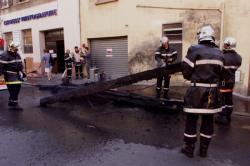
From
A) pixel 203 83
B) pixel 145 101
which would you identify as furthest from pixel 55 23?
pixel 203 83

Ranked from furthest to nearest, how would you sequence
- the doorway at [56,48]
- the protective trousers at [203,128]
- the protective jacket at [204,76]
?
the doorway at [56,48], the protective trousers at [203,128], the protective jacket at [204,76]

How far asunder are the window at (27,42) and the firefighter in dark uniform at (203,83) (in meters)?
19.3

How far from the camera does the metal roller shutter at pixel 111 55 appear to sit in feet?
51.9

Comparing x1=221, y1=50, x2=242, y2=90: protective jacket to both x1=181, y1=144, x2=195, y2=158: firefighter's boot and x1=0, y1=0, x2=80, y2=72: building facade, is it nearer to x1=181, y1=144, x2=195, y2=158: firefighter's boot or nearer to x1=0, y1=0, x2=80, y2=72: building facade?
x1=181, y1=144, x2=195, y2=158: firefighter's boot

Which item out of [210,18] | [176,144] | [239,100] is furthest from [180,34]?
[176,144]

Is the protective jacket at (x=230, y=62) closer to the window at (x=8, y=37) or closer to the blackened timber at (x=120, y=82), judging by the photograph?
the blackened timber at (x=120, y=82)

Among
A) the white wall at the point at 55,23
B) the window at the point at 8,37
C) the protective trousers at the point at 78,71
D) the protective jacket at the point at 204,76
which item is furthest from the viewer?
the window at the point at 8,37

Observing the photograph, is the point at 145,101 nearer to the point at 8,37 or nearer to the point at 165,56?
the point at 165,56

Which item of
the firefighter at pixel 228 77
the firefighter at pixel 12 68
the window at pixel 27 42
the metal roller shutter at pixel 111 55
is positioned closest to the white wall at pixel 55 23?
the window at pixel 27 42

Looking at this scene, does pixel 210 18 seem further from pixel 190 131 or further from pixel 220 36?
pixel 190 131

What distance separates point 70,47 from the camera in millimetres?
18406

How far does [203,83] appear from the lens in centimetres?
478

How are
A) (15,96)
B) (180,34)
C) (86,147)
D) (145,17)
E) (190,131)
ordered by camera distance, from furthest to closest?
(145,17) → (180,34) → (15,96) → (86,147) → (190,131)

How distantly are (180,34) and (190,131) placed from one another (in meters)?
8.88
